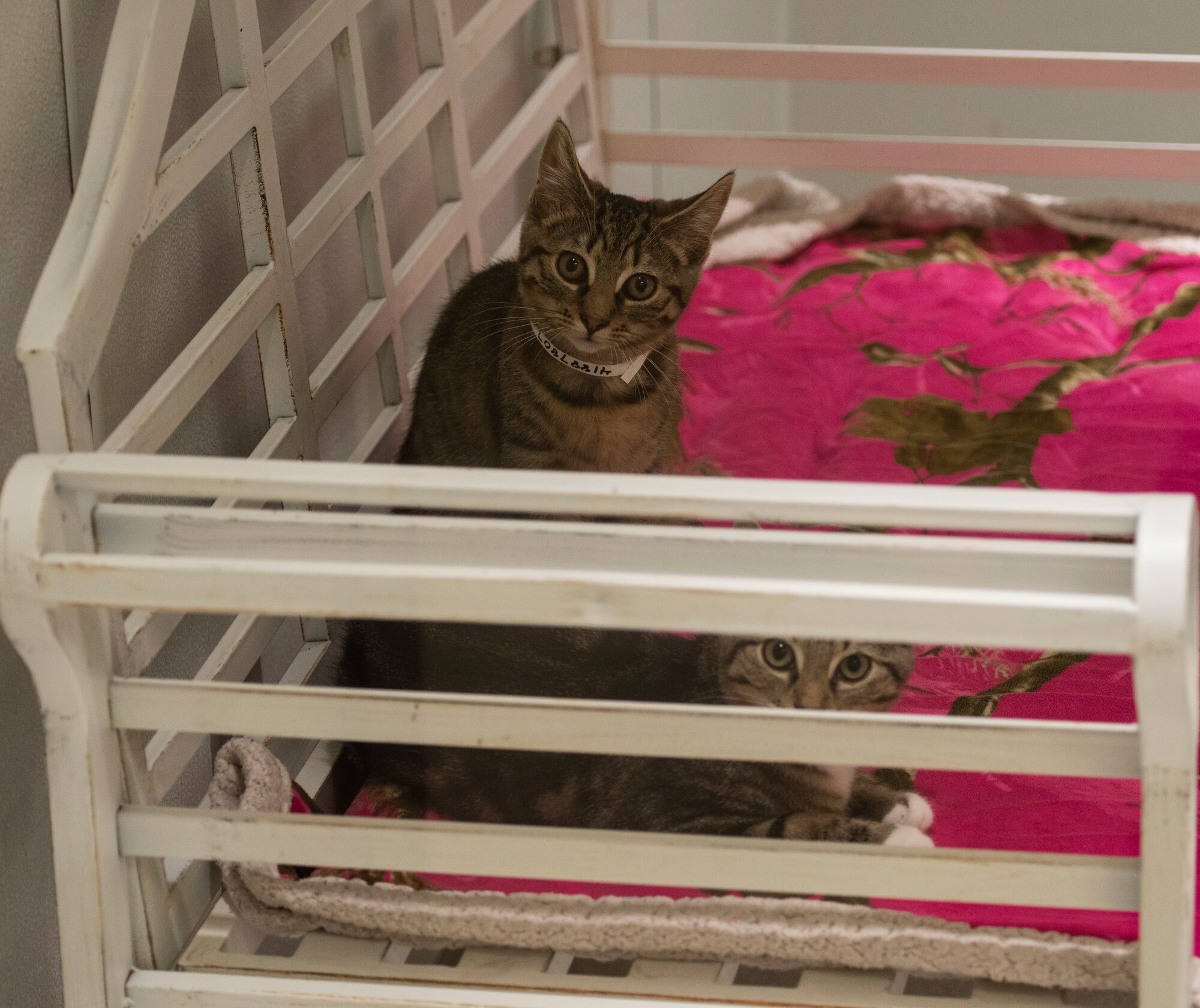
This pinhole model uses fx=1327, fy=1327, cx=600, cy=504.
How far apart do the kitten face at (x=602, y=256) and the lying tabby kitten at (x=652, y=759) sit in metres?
0.47

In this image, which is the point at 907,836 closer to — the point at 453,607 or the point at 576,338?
the point at 453,607

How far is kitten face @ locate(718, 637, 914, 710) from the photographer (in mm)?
930

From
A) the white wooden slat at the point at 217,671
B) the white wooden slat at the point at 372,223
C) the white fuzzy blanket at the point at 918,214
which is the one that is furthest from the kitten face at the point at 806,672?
the white fuzzy blanket at the point at 918,214

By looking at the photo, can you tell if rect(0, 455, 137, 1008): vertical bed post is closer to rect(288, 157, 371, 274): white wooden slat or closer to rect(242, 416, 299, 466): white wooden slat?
rect(242, 416, 299, 466): white wooden slat

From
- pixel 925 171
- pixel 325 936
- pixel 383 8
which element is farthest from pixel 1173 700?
pixel 925 171

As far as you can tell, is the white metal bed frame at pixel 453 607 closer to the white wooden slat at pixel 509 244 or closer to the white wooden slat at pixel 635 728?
the white wooden slat at pixel 635 728

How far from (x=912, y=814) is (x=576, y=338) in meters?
0.60

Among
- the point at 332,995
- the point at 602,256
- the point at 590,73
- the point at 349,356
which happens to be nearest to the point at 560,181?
the point at 602,256

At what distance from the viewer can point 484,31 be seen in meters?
1.80

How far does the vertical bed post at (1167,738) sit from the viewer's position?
0.67 metres

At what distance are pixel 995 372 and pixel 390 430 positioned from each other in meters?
0.81

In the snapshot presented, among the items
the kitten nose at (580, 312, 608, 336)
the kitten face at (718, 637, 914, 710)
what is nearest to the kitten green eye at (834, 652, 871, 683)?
the kitten face at (718, 637, 914, 710)

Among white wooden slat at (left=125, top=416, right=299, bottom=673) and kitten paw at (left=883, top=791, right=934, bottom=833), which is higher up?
white wooden slat at (left=125, top=416, right=299, bottom=673)

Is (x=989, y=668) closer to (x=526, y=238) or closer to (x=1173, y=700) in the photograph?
(x=1173, y=700)
